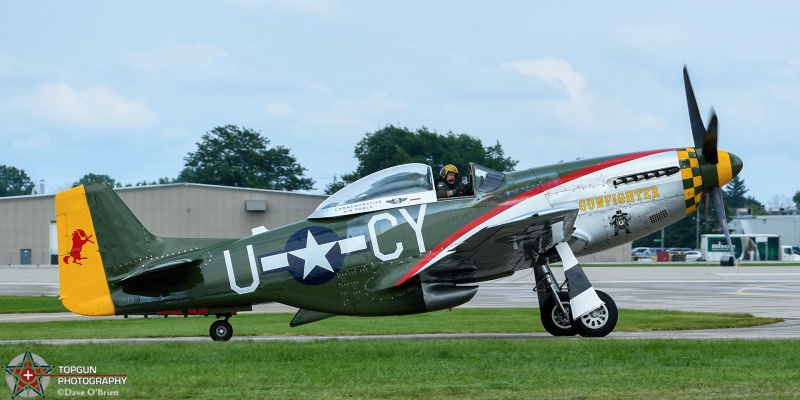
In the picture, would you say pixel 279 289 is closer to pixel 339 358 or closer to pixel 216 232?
pixel 339 358

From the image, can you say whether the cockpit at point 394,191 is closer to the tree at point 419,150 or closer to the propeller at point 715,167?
the propeller at point 715,167

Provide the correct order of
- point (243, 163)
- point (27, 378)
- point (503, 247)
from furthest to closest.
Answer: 1. point (243, 163)
2. point (503, 247)
3. point (27, 378)

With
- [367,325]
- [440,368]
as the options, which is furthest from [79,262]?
[367,325]

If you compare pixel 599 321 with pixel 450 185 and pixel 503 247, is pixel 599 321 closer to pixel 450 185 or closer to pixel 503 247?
pixel 503 247

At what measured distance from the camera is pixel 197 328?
58.3ft

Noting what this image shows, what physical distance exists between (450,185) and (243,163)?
8837cm

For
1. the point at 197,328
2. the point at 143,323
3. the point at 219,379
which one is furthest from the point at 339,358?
the point at 143,323

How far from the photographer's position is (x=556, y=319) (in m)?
13.8

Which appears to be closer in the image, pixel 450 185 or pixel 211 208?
pixel 450 185

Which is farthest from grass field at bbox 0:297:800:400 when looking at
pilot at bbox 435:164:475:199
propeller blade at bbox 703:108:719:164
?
propeller blade at bbox 703:108:719:164

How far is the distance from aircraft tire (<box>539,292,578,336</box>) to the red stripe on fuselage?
1531 millimetres

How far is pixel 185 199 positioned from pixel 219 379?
166 ft

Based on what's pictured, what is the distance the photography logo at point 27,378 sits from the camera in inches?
354

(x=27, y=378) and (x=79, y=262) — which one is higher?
(x=79, y=262)
